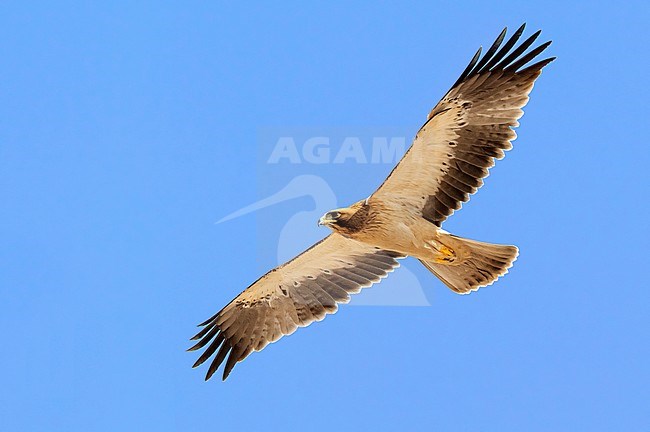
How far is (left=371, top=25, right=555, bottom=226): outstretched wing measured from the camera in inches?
464

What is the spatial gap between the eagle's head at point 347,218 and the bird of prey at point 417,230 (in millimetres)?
11

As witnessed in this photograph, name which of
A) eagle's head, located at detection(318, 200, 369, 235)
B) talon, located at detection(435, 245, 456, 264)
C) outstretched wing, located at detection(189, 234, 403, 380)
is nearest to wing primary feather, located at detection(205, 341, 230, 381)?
outstretched wing, located at detection(189, 234, 403, 380)

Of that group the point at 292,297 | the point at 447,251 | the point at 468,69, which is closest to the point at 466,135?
the point at 468,69

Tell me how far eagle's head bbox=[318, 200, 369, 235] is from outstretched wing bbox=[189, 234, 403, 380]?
0.88 m

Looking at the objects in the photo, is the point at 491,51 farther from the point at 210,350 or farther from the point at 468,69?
the point at 210,350

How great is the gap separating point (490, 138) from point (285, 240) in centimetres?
325

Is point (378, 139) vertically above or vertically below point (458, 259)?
above

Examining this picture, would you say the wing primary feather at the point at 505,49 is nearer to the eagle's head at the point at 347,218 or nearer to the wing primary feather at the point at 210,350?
the eagle's head at the point at 347,218

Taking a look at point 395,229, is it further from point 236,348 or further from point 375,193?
point 236,348

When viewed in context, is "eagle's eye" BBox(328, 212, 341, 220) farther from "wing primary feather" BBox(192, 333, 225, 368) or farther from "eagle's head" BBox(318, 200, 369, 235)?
"wing primary feather" BBox(192, 333, 225, 368)

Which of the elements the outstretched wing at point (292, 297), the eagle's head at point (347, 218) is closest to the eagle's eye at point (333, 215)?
the eagle's head at point (347, 218)

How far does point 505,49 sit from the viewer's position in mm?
11742

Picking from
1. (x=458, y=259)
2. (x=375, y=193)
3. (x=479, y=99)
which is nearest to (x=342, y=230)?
(x=375, y=193)

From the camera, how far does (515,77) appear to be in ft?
38.7
